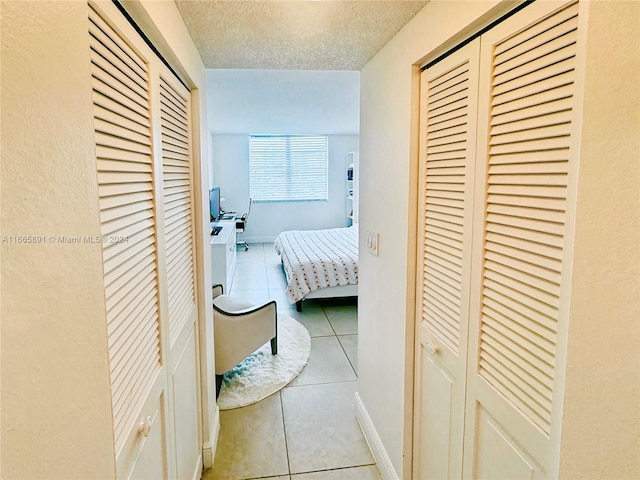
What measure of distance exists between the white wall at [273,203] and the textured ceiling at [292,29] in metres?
6.31

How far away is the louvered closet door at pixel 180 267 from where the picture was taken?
4.93 feet

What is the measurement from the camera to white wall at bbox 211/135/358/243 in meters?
8.33

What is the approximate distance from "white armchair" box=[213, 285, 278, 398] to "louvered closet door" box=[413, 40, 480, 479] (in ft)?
4.89

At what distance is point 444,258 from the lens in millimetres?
1499

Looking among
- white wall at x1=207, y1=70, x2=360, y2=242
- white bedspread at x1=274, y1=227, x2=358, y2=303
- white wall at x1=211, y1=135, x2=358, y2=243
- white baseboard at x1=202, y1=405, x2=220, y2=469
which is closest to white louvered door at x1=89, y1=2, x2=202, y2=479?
white baseboard at x1=202, y1=405, x2=220, y2=469

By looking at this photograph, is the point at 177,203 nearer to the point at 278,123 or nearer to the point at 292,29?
the point at 292,29

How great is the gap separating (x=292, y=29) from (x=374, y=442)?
210cm

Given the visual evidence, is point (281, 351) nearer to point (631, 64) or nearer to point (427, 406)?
point (427, 406)

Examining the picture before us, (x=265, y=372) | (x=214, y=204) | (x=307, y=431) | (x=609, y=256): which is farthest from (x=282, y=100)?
(x=609, y=256)

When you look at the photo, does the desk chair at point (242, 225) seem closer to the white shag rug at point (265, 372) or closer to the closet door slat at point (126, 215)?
the white shag rug at point (265, 372)

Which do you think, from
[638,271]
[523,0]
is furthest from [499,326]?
[523,0]

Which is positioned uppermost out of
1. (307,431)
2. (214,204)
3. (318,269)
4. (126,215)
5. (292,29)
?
(292,29)

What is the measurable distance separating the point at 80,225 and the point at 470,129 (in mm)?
1104

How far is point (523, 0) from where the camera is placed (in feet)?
3.30
